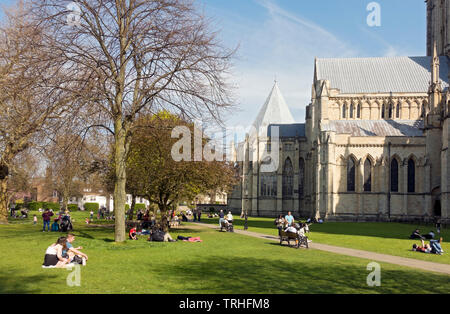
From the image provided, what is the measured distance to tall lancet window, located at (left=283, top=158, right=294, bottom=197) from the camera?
208 ft

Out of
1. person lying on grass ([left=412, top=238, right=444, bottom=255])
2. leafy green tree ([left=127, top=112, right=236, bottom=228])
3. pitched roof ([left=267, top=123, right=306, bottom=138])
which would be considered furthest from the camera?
pitched roof ([left=267, top=123, right=306, bottom=138])

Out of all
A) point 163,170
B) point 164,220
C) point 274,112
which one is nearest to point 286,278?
→ point 163,170

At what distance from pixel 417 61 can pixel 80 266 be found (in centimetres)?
6202

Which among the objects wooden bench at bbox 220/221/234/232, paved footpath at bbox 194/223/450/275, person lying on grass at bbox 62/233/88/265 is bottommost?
wooden bench at bbox 220/221/234/232

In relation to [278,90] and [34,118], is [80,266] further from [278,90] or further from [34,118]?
[278,90]

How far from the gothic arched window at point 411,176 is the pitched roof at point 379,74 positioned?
1179cm

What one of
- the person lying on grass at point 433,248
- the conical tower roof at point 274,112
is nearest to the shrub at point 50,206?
the conical tower roof at point 274,112

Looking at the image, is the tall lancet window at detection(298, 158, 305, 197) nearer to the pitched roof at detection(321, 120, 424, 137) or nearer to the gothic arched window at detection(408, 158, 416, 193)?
the pitched roof at detection(321, 120, 424, 137)

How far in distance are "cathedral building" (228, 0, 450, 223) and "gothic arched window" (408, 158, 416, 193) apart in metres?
0.11

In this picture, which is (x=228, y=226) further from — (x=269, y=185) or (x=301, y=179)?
(x=301, y=179)

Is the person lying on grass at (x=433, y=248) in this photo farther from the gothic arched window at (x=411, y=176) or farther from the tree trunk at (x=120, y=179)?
the gothic arched window at (x=411, y=176)

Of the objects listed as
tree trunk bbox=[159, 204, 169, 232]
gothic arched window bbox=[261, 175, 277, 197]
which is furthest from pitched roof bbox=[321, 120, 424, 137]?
tree trunk bbox=[159, 204, 169, 232]

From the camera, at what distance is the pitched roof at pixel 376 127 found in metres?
54.8
